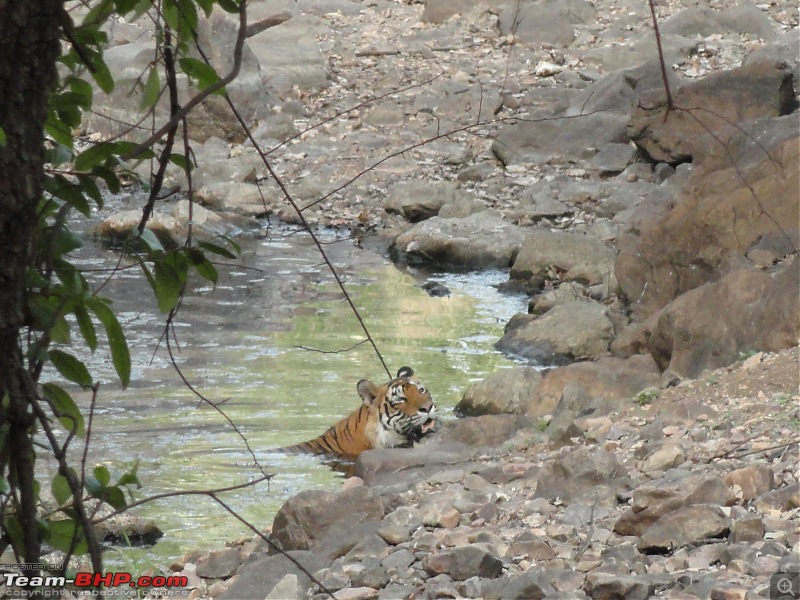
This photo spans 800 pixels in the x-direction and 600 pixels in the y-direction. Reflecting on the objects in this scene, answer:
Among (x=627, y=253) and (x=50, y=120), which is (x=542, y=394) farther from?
(x=50, y=120)

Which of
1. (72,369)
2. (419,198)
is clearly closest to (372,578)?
(72,369)

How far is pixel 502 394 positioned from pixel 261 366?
82.6 inches

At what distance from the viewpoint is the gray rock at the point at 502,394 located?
712 cm

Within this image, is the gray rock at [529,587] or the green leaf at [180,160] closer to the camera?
the green leaf at [180,160]

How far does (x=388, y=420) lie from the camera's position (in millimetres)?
7082

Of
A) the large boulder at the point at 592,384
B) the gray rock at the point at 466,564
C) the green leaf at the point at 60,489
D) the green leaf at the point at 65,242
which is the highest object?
the green leaf at the point at 65,242

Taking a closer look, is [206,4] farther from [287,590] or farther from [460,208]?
[460,208]

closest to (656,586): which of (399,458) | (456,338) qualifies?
(399,458)

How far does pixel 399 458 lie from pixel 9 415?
4226mm

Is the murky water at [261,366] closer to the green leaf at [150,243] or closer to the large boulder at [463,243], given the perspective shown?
the large boulder at [463,243]

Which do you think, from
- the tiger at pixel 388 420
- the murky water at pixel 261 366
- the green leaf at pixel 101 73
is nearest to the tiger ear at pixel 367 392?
the tiger at pixel 388 420

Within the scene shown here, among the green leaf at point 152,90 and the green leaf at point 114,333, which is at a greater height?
the green leaf at point 152,90

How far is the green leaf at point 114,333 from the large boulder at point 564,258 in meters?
9.43

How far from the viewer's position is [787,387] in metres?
Answer: 4.86
